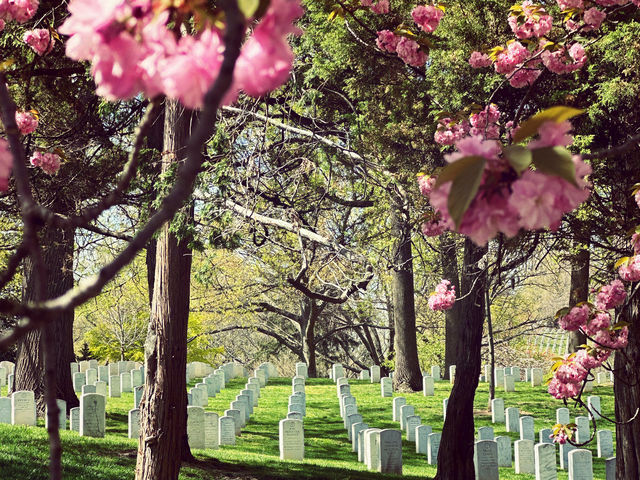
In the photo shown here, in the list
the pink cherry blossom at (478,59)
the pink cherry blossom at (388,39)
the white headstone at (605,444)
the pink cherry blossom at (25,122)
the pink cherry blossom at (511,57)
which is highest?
the pink cherry blossom at (478,59)

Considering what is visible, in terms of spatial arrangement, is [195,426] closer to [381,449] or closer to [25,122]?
[381,449]

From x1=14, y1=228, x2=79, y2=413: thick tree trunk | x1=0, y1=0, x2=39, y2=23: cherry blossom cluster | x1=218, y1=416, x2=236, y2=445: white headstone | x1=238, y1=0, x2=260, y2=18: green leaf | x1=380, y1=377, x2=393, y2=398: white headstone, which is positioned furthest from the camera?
x1=380, y1=377, x2=393, y2=398: white headstone

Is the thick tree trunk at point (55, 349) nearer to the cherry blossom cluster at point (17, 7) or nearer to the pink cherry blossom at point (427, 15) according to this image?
the pink cherry blossom at point (427, 15)

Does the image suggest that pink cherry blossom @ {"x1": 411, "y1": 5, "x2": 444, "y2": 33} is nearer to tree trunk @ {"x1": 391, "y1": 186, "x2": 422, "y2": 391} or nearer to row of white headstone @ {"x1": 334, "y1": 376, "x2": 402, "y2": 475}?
row of white headstone @ {"x1": 334, "y1": 376, "x2": 402, "y2": 475}

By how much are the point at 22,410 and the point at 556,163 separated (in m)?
11.6

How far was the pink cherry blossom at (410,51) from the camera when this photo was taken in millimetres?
6121

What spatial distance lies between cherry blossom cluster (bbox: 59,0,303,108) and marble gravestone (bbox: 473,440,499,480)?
957 centimetres

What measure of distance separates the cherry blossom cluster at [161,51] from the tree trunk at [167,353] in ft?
21.8

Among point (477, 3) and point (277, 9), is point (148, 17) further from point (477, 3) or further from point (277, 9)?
point (477, 3)

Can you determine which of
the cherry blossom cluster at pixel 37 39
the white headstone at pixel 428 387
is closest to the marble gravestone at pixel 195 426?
the cherry blossom cluster at pixel 37 39

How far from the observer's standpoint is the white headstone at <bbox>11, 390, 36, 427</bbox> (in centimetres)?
1155

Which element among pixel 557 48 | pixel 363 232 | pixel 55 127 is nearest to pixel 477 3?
pixel 557 48

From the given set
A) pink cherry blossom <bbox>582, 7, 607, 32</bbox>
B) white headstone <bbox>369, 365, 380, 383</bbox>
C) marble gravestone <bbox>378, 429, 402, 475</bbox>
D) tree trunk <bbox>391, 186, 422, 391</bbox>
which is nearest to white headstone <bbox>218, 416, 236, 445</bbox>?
marble gravestone <bbox>378, 429, 402, 475</bbox>

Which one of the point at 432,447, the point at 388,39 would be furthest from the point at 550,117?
the point at 432,447
